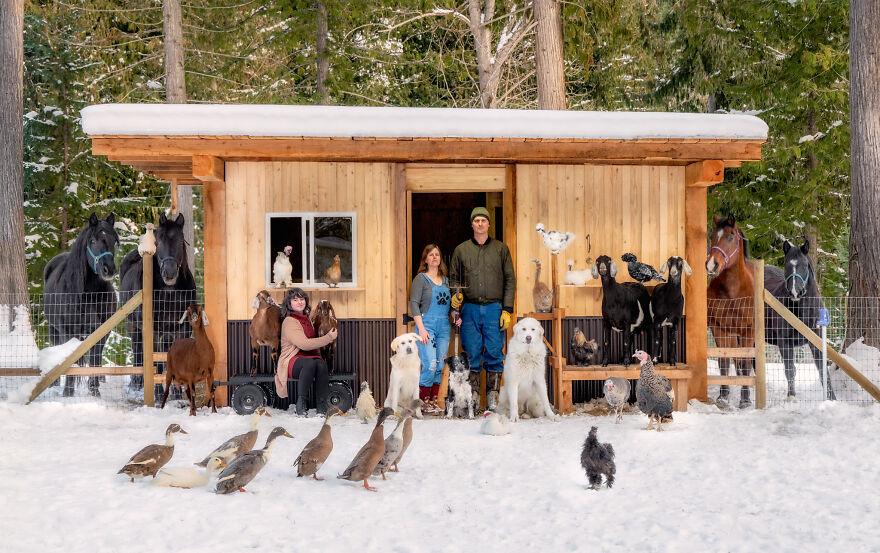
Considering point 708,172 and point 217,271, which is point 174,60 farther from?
point 708,172

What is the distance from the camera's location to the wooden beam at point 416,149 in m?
7.99

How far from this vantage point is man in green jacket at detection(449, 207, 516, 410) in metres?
8.33

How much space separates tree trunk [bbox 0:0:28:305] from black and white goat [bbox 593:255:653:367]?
8.81 meters

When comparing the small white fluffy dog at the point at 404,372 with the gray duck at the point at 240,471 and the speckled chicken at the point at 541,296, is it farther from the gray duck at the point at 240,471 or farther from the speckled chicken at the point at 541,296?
the gray duck at the point at 240,471

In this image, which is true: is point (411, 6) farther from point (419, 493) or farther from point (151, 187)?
point (419, 493)

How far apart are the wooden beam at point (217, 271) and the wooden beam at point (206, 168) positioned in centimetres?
27

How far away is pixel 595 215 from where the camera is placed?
896 cm

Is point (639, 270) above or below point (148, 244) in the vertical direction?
below

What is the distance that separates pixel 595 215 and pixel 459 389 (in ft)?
8.33

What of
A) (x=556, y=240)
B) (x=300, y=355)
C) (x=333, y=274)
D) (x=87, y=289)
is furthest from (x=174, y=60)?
(x=556, y=240)

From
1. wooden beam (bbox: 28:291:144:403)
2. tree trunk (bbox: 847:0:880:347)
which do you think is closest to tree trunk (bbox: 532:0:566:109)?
tree trunk (bbox: 847:0:880:347)

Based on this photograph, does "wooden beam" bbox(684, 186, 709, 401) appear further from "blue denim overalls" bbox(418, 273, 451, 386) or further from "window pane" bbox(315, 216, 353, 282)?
"window pane" bbox(315, 216, 353, 282)

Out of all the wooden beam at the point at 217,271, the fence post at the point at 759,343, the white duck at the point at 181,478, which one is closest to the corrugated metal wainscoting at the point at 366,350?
the wooden beam at the point at 217,271

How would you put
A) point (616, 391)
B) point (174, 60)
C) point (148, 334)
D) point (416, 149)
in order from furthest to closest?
point (174, 60) < point (148, 334) < point (416, 149) < point (616, 391)
